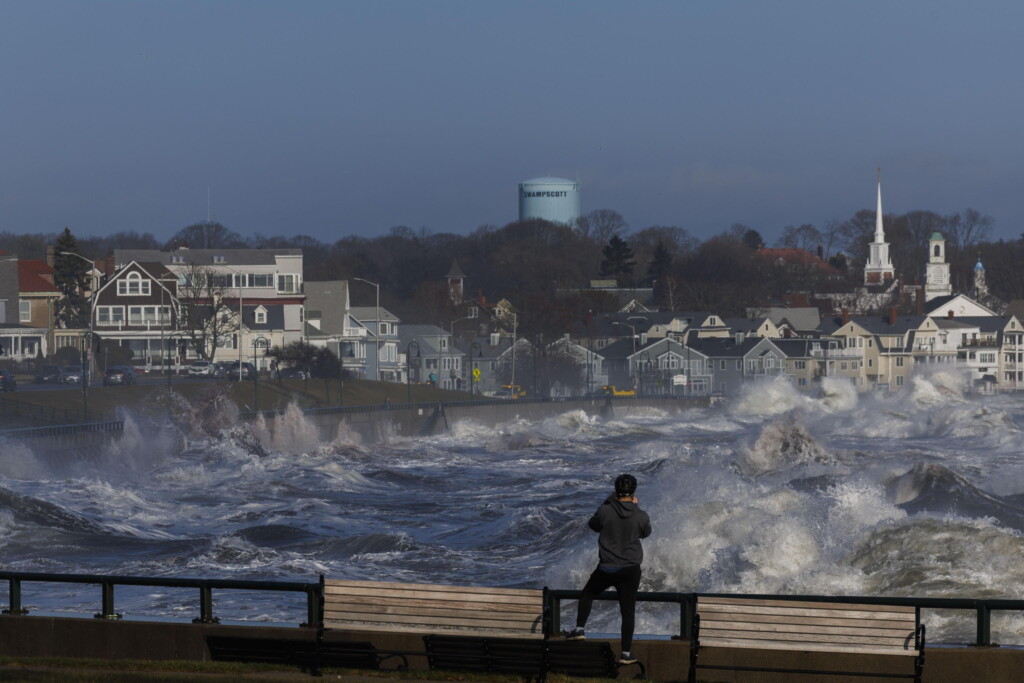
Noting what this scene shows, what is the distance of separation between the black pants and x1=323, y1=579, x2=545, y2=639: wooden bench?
32 centimetres

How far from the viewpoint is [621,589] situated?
35.8 ft

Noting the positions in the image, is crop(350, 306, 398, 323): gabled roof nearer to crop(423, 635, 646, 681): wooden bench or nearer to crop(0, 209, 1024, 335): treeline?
crop(0, 209, 1024, 335): treeline

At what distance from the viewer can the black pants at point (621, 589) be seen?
10695 mm

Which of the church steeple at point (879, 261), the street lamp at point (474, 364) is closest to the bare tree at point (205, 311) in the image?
the street lamp at point (474, 364)

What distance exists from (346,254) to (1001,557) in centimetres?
13259

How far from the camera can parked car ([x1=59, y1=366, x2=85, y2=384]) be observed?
7006 cm

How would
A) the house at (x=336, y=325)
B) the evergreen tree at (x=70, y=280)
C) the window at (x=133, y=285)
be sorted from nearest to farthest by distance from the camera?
the window at (x=133, y=285)
the evergreen tree at (x=70, y=280)
the house at (x=336, y=325)

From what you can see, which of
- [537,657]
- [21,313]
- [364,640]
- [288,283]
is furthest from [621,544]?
[288,283]

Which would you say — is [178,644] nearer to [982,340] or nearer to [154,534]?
[154,534]

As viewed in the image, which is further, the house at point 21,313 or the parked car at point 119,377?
the house at point 21,313

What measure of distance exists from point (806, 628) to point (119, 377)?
204 feet

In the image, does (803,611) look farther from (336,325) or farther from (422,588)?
(336,325)

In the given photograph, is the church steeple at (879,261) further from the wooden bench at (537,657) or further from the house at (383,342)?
the wooden bench at (537,657)

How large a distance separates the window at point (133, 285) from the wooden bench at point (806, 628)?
81.7m
